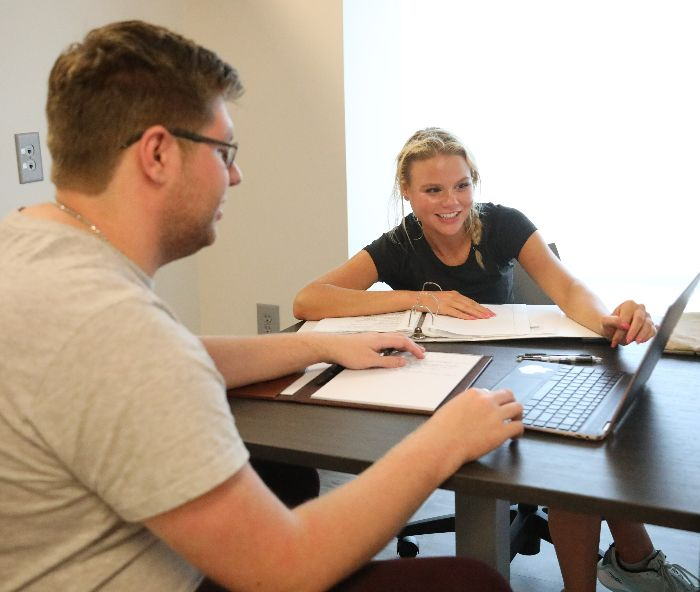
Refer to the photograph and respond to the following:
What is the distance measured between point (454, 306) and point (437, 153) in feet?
1.63

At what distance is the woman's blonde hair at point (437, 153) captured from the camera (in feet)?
7.21

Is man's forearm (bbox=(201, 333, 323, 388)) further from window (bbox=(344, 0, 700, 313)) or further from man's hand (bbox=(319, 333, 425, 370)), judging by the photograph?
window (bbox=(344, 0, 700, 313))

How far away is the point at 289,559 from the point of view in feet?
3.05

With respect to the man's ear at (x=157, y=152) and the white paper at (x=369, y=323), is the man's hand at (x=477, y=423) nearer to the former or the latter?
the man's ear at (x=157, y=152)

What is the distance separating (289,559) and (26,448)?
0.31 m

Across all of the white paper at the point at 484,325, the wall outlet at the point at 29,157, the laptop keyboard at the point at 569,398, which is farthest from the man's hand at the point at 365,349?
the wall outlet at the point at 29,157

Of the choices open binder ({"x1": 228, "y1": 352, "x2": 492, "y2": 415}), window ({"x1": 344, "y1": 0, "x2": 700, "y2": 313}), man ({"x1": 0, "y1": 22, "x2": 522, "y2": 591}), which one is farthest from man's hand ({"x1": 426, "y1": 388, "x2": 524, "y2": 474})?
window ({"x1": 344, "y1": 0, "x2": 700, "y2": 313})

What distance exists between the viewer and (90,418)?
885mm

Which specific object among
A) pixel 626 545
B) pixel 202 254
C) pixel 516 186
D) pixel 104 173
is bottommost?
pixel 626 545

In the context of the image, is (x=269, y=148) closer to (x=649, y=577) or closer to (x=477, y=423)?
(x=649, y=577)

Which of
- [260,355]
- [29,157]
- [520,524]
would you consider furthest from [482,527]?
[29,157]

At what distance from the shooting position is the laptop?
1222 mm

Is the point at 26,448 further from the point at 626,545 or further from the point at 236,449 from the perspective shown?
the point at 626,545

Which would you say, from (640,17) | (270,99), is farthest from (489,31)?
(270,99)
